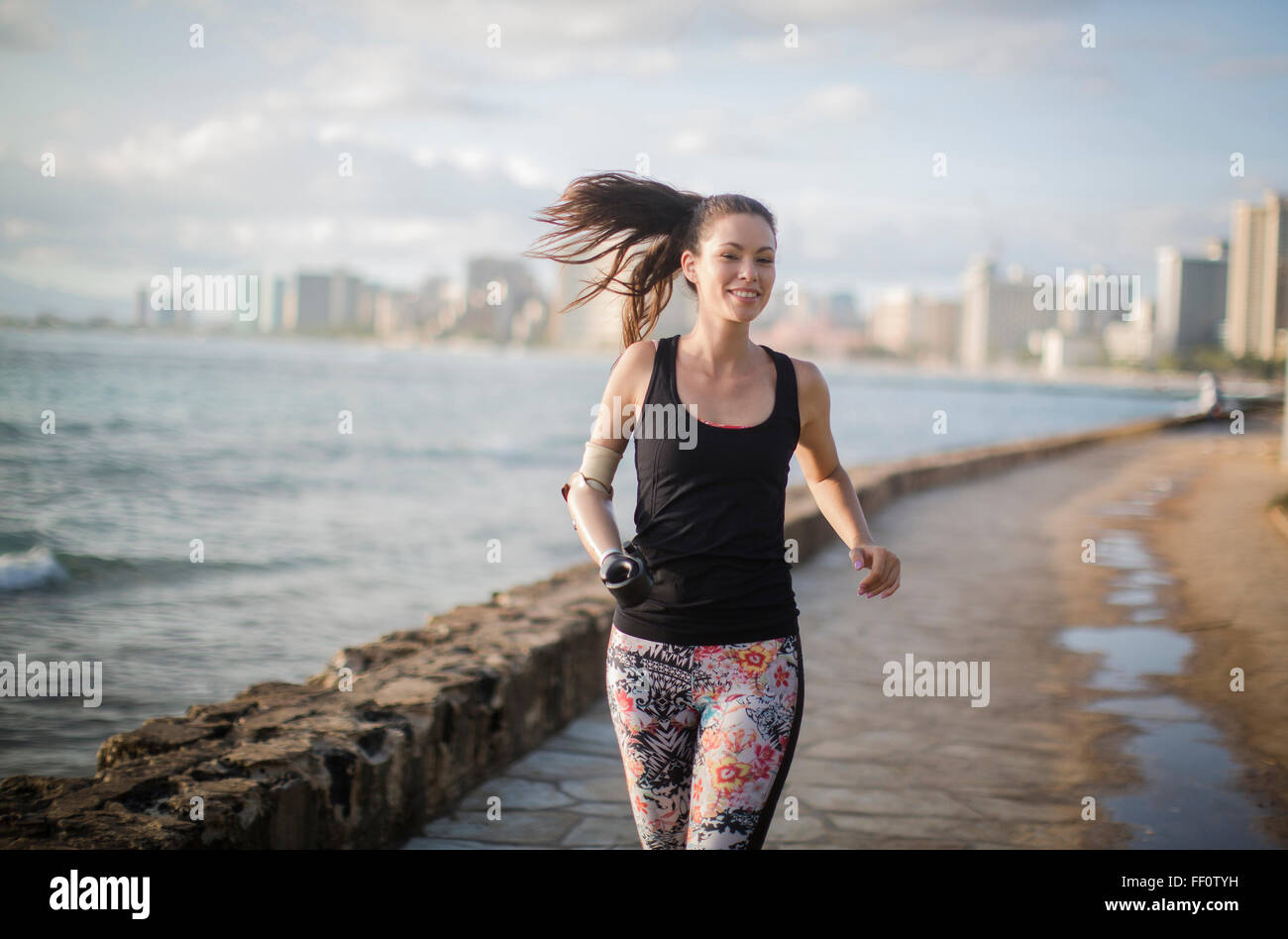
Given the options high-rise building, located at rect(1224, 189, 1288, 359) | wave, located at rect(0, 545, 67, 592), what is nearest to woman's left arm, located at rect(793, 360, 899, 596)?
wave, located at rect(0, 545, 67, 592)

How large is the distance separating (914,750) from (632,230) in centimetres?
312

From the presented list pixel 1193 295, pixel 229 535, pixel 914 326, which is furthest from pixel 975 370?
pixel 229 535

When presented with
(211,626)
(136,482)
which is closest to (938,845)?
(211,626)

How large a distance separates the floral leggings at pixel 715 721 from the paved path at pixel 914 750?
5.42ft

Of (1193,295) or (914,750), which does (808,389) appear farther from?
(1193,295)

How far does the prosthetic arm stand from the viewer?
7.50ft

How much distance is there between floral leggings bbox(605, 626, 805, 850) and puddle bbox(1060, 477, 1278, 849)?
2.18 m

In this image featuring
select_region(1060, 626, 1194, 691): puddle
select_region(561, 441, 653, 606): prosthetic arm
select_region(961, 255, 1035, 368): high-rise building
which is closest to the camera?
select_region(561, 441, 653, 606): prosthetic arm

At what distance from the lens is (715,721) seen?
2.46 m

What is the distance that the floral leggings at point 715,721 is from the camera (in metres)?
2.44

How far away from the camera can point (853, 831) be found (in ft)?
13.8

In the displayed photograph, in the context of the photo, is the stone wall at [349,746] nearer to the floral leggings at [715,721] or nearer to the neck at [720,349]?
the floral leggings at [715,721]

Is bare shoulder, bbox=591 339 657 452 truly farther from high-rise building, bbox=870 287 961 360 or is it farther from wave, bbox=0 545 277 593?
high-rise building, bbox=870 287 961 360

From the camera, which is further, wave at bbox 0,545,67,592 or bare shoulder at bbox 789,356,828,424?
wave at bbox 0,545,67,592
